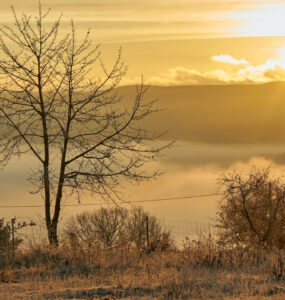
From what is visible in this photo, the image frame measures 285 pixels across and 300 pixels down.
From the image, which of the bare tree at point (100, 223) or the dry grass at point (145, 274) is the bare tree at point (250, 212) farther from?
the dry grass at point (145, 274)

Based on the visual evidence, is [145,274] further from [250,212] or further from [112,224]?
[112,224]

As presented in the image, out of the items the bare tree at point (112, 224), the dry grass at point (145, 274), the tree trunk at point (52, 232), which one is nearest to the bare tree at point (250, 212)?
the bare tree at point (112, 224)

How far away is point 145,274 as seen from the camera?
9.69m

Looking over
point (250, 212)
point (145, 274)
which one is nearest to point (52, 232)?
point (145, 274)

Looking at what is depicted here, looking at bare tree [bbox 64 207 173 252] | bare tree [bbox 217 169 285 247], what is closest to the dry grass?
bare tree [bbox 217 169 285 247]

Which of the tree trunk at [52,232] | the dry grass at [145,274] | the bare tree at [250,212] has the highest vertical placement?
the bare tree at [250,212]

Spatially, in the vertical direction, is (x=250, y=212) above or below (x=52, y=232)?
above

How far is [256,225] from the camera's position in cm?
3591

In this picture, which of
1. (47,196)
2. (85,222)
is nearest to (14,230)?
(47,196)

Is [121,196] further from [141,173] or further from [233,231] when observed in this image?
[233,231]

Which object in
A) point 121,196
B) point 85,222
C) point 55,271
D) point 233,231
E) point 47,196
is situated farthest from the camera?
point 85,222

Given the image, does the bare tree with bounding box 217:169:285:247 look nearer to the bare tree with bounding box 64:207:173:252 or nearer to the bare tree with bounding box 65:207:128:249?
the bare tree with bounding box 64:207:173:252

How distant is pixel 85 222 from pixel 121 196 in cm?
4096

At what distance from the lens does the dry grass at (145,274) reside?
8398 mm
